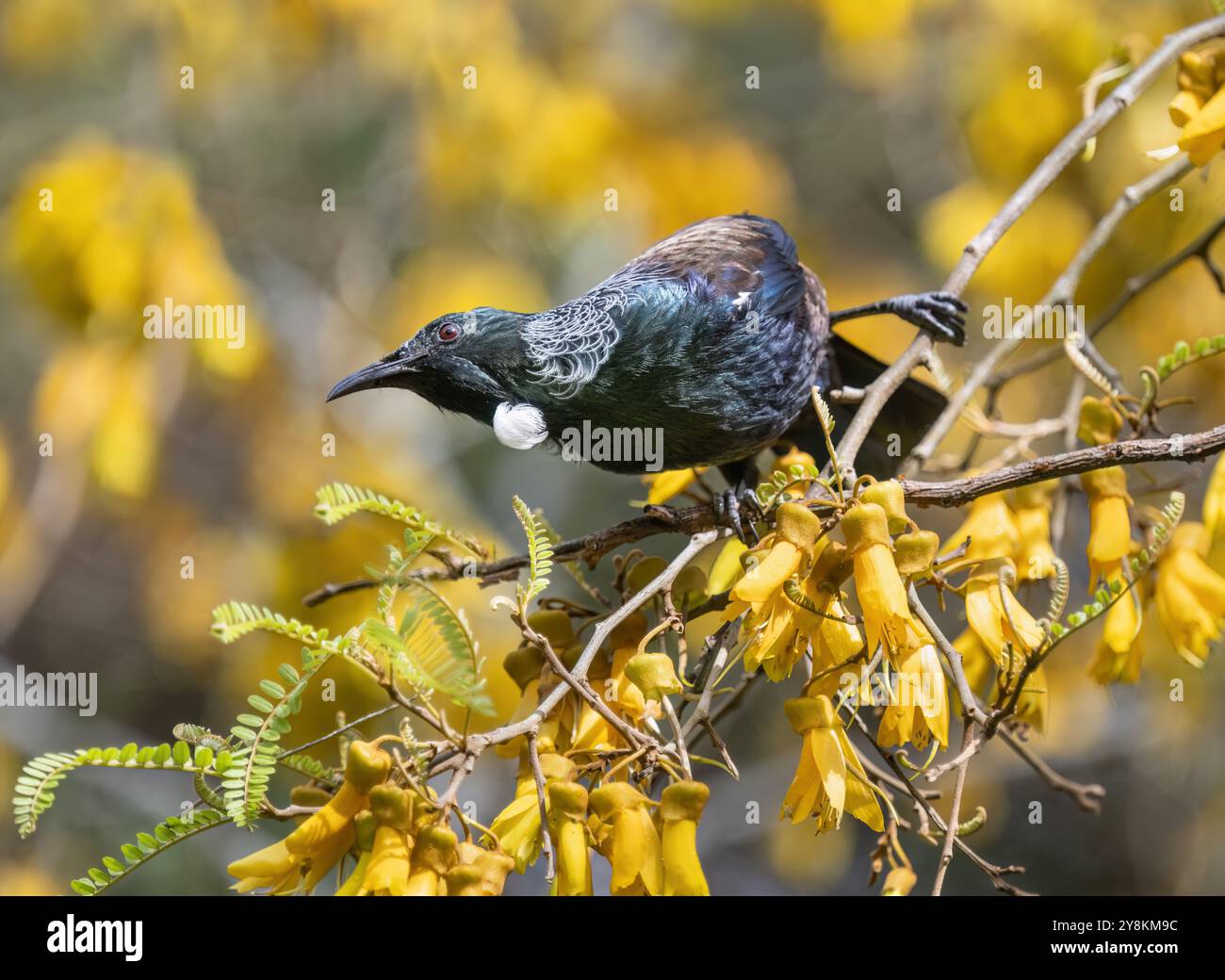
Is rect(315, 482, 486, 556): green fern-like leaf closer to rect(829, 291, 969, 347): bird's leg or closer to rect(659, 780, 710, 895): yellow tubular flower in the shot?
rect(659, 780, 710, 895): yellow tubular flower

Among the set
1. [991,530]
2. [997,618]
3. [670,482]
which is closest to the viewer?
[997,618]

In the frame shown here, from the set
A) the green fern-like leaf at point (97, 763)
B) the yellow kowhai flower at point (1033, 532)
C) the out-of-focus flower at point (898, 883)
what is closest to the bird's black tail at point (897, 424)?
the yellow kowhai flower at point (1033, 532)

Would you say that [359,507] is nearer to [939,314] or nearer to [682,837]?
[682,837]

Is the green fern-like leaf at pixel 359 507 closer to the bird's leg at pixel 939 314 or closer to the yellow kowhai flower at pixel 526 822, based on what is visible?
the yellow kowhai flower at pixel 526 822

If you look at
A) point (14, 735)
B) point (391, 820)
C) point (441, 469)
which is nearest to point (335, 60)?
point (441, 469)

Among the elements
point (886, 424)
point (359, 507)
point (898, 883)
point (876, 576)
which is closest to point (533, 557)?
point (359, 507)

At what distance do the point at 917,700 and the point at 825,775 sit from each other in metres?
0.13

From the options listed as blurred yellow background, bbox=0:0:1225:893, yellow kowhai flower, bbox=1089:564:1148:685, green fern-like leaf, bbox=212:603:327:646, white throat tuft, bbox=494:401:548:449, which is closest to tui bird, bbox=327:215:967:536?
white throat tuft, bbox=494:401:548:449

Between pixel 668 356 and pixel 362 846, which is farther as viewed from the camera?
pixel 668 356

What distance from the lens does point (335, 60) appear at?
4801 millimetres

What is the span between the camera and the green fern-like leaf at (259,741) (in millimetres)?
1264

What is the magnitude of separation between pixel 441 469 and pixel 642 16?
6.96 ft

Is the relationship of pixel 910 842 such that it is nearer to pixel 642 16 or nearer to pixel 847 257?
pixel 847 257

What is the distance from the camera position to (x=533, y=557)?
138cm
